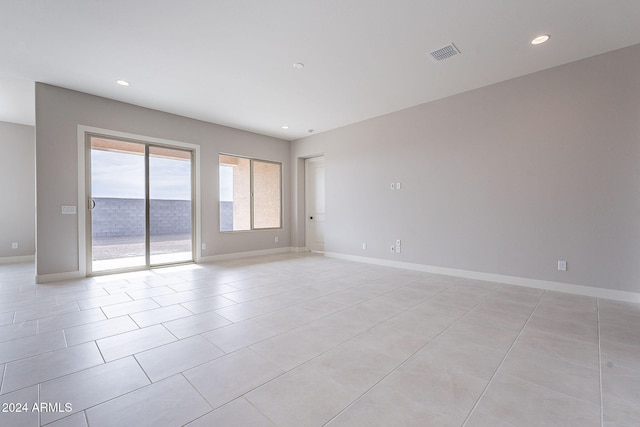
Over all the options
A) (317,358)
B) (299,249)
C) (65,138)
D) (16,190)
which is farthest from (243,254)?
(16,190)

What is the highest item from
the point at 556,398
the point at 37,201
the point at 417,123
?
the point at 417,123

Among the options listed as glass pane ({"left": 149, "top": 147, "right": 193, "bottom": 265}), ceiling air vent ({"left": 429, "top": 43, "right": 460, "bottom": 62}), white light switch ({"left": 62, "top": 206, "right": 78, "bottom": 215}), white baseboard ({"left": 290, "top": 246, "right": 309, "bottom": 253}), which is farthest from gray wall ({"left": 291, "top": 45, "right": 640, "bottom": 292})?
white light switch ({"left": 62, "top": 206, "right": 78, "bottom": 215})

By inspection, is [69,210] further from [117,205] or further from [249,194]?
[249,194]

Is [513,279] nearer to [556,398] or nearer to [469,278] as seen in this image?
[469,278]

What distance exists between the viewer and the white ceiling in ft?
8.22

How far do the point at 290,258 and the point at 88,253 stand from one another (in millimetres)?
3618

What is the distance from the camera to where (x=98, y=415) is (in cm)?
140

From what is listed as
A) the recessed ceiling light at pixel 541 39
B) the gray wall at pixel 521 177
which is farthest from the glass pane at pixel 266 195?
the recessed ceiling light at pixel 541 39

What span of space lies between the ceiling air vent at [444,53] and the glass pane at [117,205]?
16.6 feet

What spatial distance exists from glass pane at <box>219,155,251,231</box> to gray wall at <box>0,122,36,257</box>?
13.7ft

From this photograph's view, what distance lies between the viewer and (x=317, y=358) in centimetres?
196

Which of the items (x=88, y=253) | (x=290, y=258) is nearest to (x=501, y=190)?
(x=290, y=258)

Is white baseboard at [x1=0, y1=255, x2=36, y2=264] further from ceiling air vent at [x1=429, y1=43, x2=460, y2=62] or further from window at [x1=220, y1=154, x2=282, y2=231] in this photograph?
ceiling air vent at [x1=429, y1=43, x2=460, y2=62]

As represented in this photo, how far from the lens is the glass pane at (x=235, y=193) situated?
20.1ft
